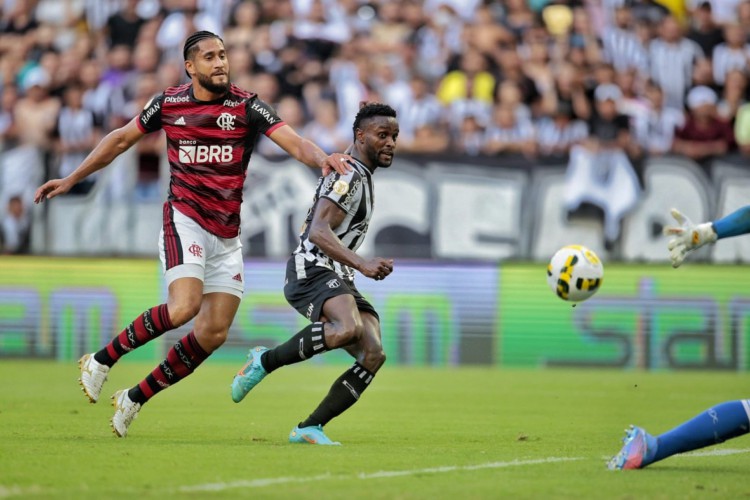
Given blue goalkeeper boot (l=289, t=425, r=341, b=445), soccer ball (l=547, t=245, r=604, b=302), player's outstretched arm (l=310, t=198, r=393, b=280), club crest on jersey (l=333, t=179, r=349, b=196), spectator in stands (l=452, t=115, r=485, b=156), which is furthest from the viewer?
spectator in stands (l=452, t=115, r=485, b=156)

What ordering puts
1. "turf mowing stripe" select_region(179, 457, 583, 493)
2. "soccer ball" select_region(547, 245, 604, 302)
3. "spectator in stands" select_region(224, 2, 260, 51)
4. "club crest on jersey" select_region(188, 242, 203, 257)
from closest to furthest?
"turf mowing stripe" select_region(179, 457, 583, 493) → "club crest on jersey" select_region(188, 242, 203, 257) → "soccer ball" select_region(547, 245, 604, 302) → "spectator in stands" select_region(224, 2, 260, 51)

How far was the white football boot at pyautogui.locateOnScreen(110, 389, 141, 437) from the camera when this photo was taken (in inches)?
376

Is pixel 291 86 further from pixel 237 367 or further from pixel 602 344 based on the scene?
pixel 602 344

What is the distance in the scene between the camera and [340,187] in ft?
31.0

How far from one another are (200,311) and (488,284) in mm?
9508

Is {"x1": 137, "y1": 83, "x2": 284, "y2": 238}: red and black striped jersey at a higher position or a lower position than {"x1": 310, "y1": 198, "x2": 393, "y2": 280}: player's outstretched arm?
higher

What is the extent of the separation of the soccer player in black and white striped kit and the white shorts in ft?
1.59

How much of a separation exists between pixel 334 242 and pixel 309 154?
0.68m

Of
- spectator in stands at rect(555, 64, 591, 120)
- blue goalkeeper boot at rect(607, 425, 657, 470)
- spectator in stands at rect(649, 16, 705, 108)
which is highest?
spectator in stands at rect(649, 16, 705, 108)

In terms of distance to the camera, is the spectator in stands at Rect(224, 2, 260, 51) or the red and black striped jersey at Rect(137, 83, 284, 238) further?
the spectator in stands at Rect(224, 2, 260, 51)

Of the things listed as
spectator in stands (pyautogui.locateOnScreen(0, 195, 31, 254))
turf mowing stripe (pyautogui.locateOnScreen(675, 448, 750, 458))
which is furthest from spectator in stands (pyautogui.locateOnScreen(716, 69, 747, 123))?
turf mowing stripe (pyautogui.locateOnScreen(675, 448, 750, 458))

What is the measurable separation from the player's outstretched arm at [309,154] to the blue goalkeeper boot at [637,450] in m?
2.65

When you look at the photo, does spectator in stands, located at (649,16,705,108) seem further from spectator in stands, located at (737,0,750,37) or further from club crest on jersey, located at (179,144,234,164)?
club crest on jersey, located at (179,144,234,164)

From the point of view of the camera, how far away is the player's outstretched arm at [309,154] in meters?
8.75
